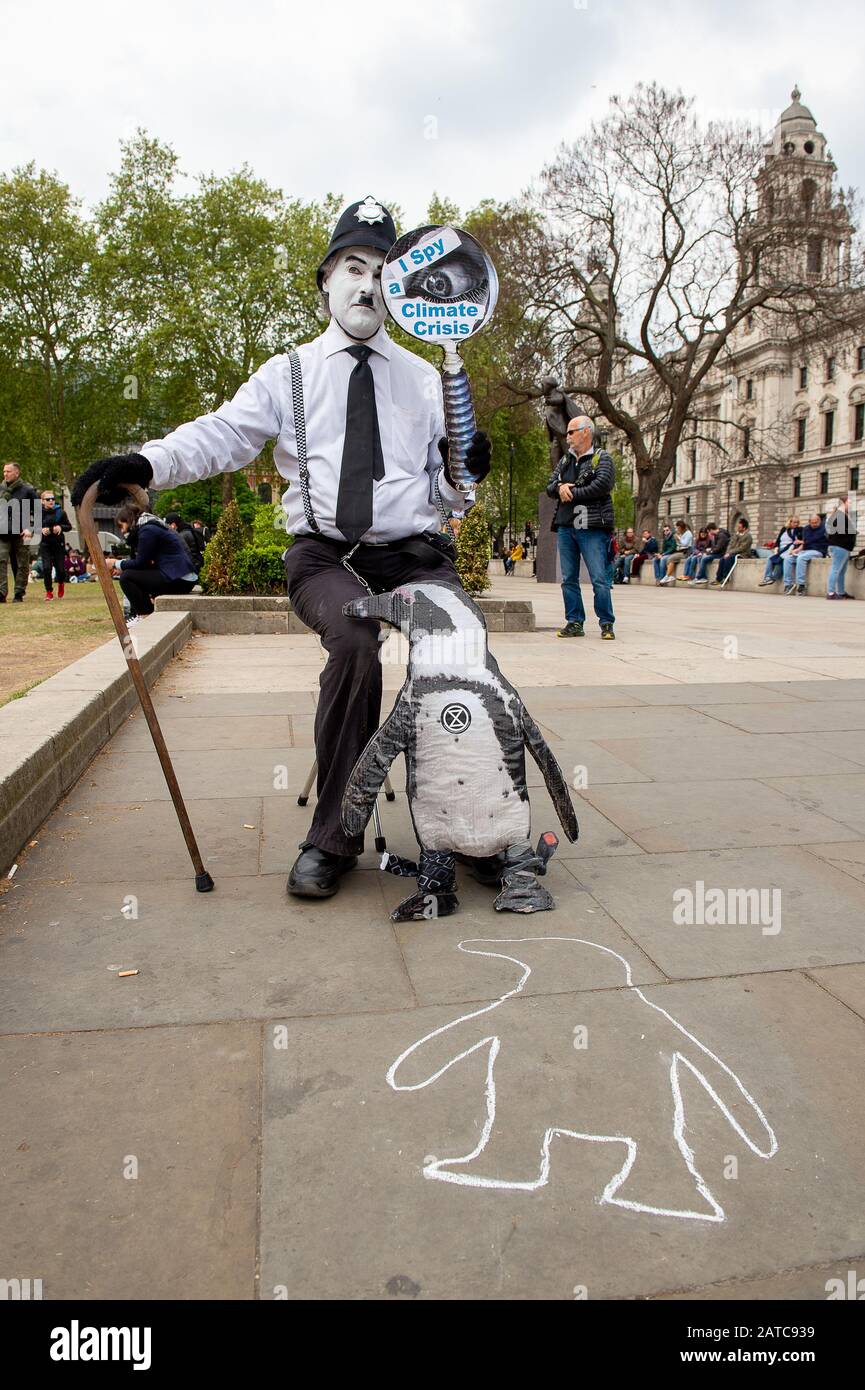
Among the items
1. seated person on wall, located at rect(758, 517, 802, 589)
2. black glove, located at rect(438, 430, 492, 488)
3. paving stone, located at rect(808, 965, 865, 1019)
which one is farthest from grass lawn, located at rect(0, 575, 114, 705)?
seated person on wall, located at rect(758, 517, 802, 589)

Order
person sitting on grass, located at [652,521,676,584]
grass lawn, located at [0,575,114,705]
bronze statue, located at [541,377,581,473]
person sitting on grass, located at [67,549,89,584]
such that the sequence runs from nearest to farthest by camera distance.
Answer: grass lawn, located at [0,575,114,705]
bronze statue, located at [541,377,581,473]
person sitting on grass, located at [652,521,676,584]
person sitting on grass, located at [67,549,89,584]

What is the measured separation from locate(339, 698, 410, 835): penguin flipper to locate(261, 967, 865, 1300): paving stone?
2.94ft

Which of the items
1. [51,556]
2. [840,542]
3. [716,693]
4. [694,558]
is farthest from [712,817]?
[694,558]

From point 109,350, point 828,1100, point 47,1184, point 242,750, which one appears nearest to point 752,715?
point 242,750

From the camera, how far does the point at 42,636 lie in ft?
30.8

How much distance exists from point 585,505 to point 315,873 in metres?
6.75

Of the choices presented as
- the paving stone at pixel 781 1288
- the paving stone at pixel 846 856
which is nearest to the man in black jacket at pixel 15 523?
the paving stone at pixel 846 856

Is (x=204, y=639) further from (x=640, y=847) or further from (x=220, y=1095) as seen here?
(x=220, y=1095)

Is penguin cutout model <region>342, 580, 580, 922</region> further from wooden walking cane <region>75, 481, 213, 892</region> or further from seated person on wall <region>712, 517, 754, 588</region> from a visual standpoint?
seated person on wall <region>712, 517, 754, 588</region>

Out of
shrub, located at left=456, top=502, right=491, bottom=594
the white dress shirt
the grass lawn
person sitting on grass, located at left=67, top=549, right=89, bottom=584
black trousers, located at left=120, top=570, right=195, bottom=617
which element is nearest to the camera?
the white dress shirt

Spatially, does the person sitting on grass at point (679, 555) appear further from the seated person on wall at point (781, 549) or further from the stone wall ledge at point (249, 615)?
the stone wall ledge at point (249, 615)

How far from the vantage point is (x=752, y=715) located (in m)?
5.95

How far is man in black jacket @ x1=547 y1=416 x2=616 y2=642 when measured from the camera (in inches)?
361

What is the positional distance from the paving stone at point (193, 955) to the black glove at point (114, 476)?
1.24 meters
